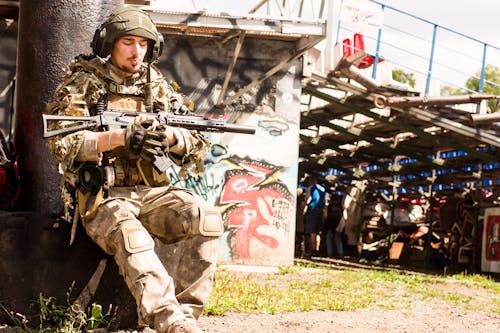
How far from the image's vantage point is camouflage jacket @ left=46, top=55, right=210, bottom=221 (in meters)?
4.68

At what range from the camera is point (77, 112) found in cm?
474

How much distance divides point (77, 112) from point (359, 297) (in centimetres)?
433

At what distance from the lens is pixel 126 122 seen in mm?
4723

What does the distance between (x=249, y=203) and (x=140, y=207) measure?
27.0 ft

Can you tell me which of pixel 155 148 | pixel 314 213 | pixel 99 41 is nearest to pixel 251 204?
pixel 314 213

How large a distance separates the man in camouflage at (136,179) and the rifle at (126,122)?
0.20 ft

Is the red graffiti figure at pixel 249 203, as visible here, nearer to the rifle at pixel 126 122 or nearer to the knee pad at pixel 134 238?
the rifle at pixel 126 122

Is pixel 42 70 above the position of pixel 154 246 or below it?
above

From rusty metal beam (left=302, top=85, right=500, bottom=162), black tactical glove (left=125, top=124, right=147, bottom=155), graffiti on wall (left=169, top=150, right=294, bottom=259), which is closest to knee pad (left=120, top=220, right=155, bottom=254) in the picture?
black tactical glove (left=125, top=124, right=147, bottom=155)

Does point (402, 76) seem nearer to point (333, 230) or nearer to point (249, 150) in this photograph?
point (333, 230)

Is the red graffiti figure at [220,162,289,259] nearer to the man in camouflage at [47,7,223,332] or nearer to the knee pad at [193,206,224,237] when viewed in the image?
the man in camouflage at [47,7,223,332]

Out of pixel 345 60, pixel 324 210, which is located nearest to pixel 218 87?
pixel 345 60

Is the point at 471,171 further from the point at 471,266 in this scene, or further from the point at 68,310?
the point at 68,310

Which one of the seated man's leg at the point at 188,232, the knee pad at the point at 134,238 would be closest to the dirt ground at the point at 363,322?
the seated man's leg at the point at 188,232
